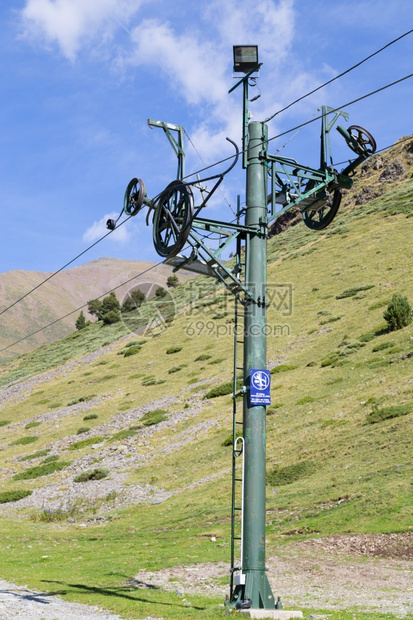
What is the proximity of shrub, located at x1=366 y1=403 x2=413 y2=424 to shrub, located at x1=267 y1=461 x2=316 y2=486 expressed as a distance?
422 cm

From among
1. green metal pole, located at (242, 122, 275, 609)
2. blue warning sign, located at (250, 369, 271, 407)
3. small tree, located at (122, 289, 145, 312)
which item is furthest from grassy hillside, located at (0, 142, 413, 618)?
small tree, located at (122, 289, 145, 312)

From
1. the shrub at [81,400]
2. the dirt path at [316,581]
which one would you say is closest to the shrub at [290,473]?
the dirt path at [316,581]

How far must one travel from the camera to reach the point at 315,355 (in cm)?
5231

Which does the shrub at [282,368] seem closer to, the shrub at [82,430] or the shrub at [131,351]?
the shrub at [82,430]

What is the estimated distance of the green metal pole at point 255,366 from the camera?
1314 centimetres

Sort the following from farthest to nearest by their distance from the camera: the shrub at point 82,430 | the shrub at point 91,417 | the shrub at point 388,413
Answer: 1. the shrub at point 91,417
2. the shrub at point 82,430
3. the shrub at point 388,413

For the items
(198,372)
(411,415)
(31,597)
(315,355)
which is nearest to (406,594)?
(31,597)

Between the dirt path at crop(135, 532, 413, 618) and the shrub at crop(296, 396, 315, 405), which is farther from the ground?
the shrub at crop(296, 396, 315, 405)

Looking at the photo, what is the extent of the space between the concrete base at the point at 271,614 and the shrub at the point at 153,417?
37367 millimetres

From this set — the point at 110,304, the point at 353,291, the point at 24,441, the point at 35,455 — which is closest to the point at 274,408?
the point at 35,455

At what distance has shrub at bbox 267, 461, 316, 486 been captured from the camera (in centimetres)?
3019

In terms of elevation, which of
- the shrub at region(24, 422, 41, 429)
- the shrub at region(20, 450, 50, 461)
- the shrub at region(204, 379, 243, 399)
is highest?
the shrub at region(204, 379, 243, 399)

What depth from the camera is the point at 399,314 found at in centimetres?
4791

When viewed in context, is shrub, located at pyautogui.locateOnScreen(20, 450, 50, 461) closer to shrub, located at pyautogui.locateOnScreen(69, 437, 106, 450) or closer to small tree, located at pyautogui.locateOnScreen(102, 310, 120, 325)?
shrub, located at pyautogui.locateOnScreen(69, 437, 106, 450)
